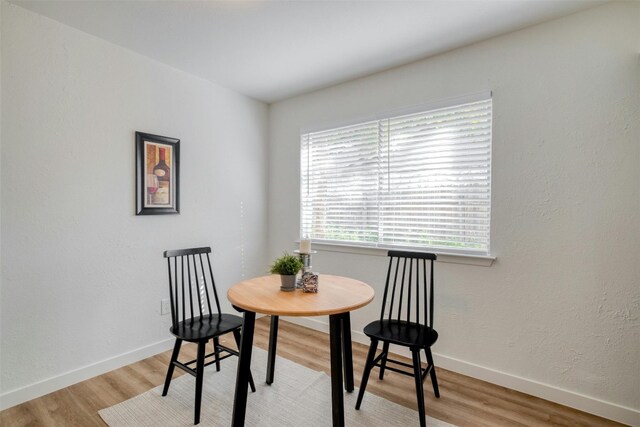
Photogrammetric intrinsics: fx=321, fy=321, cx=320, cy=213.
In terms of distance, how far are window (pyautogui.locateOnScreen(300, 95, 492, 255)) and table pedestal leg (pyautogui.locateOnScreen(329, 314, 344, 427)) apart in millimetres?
1274

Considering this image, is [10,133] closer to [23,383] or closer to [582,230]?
[23,383]

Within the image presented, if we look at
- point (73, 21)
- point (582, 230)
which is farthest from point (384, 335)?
point (73, 21)

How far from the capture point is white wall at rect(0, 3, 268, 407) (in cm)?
203

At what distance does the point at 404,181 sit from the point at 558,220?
1108 millimetres

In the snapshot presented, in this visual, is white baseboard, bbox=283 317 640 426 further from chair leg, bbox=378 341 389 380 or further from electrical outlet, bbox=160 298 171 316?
electrical outlet, bbox=160 298 171 316

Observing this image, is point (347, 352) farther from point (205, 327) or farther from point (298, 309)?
point (205, 327)

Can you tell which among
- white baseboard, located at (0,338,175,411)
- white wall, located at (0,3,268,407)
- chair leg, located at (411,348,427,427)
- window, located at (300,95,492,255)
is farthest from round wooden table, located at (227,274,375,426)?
white baseboard, located at (0,338,175,411)

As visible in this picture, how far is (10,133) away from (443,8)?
9.17ft

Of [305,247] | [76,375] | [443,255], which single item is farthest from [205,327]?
[443,255]

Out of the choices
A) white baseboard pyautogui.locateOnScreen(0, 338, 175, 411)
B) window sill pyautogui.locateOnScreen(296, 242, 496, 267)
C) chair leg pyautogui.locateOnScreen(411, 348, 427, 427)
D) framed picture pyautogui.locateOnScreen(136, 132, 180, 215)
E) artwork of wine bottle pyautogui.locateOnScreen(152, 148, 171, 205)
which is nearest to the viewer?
chair leg pyautogui.locateOnScreen(411, 348, 427, 427)

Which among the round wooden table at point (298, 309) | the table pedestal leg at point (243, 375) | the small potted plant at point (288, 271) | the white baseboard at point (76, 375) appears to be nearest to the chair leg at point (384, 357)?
the round wooden table at point (298, 309)

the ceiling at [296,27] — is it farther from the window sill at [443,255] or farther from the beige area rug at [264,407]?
the beige area rug at [264,407]

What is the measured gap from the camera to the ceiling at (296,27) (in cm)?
Result: 198

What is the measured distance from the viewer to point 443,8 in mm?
1992
